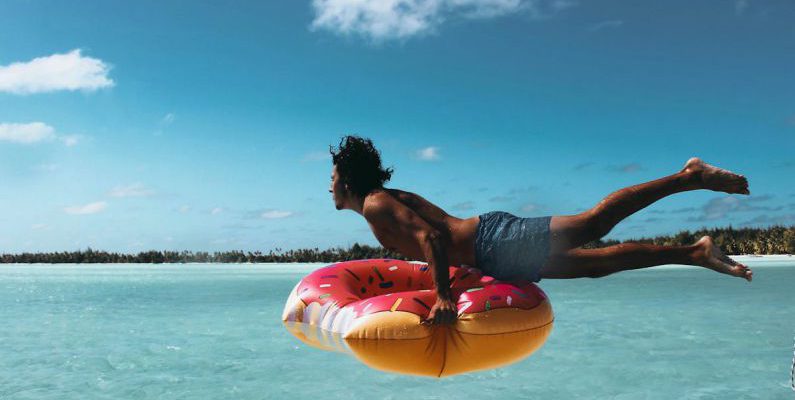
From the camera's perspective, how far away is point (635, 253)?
3461 millimetres

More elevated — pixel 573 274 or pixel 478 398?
pixel 573 274

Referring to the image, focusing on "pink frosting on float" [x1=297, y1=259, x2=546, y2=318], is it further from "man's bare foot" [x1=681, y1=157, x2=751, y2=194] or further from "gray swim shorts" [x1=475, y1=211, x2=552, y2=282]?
"man's bare foot" [x1=681, y1=157, x2=751, y2=194]

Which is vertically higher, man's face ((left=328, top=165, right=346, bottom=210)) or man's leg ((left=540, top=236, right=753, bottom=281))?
man's face ((left=328, top=165, right=346, bottom=210))

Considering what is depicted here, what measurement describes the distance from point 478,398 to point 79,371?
14.7ft

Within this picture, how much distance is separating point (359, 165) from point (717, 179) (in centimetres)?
177

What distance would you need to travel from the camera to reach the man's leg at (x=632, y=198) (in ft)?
10.9

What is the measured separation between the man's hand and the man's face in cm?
80

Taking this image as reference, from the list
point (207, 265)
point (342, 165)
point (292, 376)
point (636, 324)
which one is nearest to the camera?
point (342, 165)

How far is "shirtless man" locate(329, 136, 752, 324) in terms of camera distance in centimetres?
334

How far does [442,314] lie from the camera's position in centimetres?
323

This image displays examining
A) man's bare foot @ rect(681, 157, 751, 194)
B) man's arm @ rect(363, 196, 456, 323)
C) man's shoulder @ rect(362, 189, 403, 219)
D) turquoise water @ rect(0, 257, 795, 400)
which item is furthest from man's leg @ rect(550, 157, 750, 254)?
turquoise water @ rect(0, 257, 795, 400)

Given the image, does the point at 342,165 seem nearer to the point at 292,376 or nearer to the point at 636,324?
the point at 292,376

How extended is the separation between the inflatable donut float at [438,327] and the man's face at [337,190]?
510 millimetres

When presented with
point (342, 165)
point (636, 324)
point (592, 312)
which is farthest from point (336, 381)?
point (592, 312)
